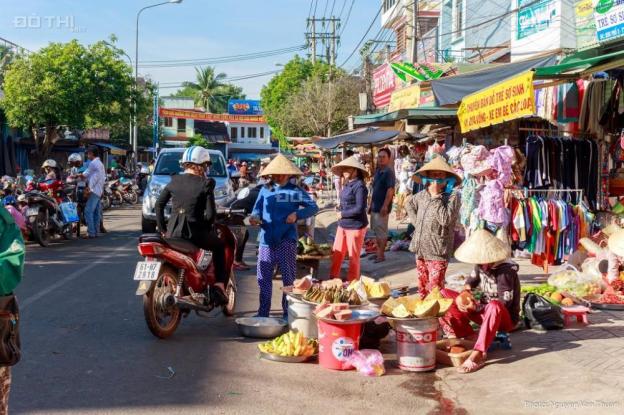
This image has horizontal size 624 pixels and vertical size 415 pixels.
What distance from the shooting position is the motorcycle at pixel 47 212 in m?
13.4

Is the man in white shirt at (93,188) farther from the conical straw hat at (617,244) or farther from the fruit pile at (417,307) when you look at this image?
the conical straw hat at (617,244)

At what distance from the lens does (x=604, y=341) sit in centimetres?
675

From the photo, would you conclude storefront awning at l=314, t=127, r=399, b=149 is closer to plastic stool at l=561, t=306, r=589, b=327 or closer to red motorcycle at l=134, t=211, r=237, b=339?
plastic stool at l=561, t=306, r=589, b=327

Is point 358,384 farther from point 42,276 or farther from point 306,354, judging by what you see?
point 42,276

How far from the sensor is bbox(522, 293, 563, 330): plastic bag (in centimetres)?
726

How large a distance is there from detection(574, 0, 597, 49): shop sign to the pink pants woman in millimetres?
6810

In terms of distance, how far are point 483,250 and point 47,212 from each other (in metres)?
10.1

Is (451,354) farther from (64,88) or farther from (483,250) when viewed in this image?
(64,88)

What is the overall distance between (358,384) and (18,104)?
25.9 metres

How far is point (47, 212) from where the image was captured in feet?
45.4

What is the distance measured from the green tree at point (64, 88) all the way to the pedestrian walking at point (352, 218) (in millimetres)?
21354

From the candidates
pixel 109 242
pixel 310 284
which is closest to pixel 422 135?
pixel 109 242

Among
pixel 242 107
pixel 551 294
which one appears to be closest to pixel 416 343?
pixel 551 294

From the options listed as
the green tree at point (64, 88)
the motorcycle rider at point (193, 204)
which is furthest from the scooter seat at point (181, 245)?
the green tree at point (64, 88)
